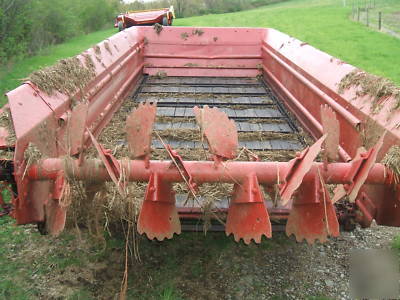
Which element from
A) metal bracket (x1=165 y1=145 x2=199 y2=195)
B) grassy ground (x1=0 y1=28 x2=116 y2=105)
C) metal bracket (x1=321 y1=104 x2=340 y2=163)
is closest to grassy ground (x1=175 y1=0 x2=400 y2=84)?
metal bracket (x1=321 y1=104 x2=340 y2=163)

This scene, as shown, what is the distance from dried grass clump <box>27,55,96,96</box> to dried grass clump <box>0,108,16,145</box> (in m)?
0.42

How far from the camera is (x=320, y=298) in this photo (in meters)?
2.47

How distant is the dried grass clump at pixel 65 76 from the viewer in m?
2.41

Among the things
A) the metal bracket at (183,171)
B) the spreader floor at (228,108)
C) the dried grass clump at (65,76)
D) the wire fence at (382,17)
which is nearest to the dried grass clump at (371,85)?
the spreader floor at (228,108)

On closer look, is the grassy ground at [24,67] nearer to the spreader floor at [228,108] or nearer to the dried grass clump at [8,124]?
the spreader floor at [228,108]

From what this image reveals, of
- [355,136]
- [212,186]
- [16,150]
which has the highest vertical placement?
[16,150]

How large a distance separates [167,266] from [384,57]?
1004 cm

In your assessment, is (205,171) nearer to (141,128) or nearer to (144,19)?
(141,128)

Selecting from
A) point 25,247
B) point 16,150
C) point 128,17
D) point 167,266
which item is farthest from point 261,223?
point 128,17

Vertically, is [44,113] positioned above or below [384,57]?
above

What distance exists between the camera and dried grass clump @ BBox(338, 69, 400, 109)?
2262 millimetres

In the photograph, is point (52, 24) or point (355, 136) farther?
point (52, 24)

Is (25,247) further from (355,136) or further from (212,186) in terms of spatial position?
(355,136)

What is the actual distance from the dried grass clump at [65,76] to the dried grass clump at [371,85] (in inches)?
72.4
